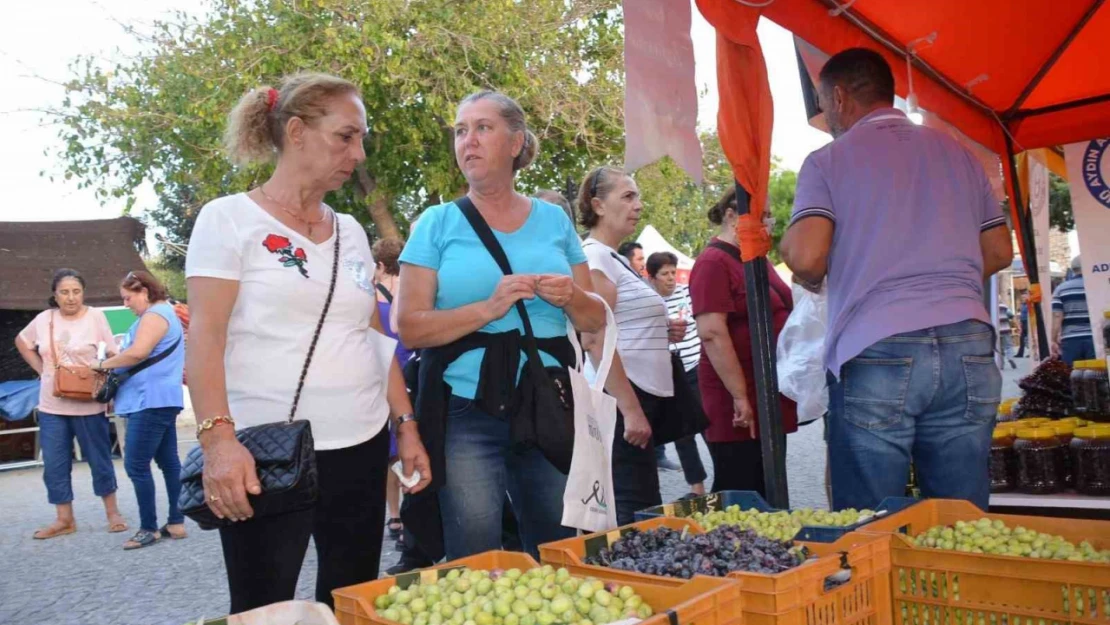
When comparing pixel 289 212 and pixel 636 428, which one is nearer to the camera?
pixel 289 212

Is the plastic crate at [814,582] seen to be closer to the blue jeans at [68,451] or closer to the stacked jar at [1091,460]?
the stacked jar at [1091,460]

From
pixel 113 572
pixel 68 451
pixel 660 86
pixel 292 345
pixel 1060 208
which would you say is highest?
pixel 1060 208

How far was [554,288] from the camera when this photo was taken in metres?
2.72

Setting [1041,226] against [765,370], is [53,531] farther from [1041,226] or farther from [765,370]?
[1041,226]

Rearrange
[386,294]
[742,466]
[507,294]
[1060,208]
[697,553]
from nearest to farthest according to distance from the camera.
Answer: [697,553] < [507,294] < [742,466] < [386,294] < [1060,208]

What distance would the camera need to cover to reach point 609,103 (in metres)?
14.8

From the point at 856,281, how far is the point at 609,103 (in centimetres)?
1229

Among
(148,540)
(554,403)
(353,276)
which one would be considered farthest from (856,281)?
(148,540)

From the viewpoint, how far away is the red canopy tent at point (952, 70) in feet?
10.9

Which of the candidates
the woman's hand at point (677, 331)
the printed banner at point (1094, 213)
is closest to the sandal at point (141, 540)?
the woman's hand at point (677, 331)

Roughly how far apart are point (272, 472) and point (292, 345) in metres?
0.34

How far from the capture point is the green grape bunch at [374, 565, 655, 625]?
1817 millimetres

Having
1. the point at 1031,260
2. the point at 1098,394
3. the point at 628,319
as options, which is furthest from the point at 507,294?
the point at 1031,260

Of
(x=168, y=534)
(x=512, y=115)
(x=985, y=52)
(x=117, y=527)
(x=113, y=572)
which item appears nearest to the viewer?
(x=512, y=115)
